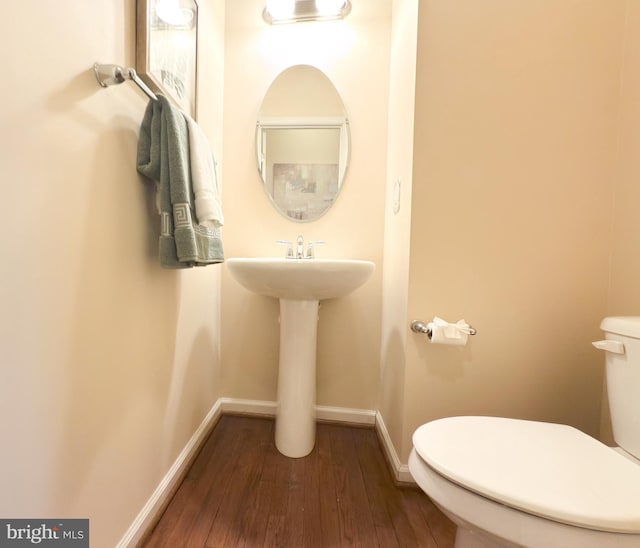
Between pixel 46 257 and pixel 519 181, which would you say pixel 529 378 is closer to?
pixel 519 181

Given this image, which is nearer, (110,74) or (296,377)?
(110,74)

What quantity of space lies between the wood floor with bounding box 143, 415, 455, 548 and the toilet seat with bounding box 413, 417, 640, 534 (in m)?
0.44

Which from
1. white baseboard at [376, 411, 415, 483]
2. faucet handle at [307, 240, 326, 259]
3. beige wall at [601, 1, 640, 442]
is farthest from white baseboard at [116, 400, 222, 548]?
beige wall at [601, 1, 640, 442]

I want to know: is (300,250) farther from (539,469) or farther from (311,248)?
(539,469)

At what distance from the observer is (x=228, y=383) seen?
145cm

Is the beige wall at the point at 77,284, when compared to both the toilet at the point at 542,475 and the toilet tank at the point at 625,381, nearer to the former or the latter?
the toilet at the point at 542,475

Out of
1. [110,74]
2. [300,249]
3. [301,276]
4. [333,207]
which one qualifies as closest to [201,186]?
[110,74]

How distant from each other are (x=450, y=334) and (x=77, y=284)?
103cm

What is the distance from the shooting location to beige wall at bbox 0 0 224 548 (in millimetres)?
458

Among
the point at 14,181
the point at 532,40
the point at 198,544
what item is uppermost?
the point at 532,40

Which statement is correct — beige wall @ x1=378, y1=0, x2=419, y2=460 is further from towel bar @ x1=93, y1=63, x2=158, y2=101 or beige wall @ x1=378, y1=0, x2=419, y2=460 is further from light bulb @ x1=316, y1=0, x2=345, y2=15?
towel bar @ x1=93, y1=63, x2=158, y2=101

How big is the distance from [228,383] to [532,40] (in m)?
1.94

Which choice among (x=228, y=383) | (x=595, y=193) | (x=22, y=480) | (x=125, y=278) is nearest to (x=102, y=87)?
(x=125, y=278)

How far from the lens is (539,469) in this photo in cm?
57
